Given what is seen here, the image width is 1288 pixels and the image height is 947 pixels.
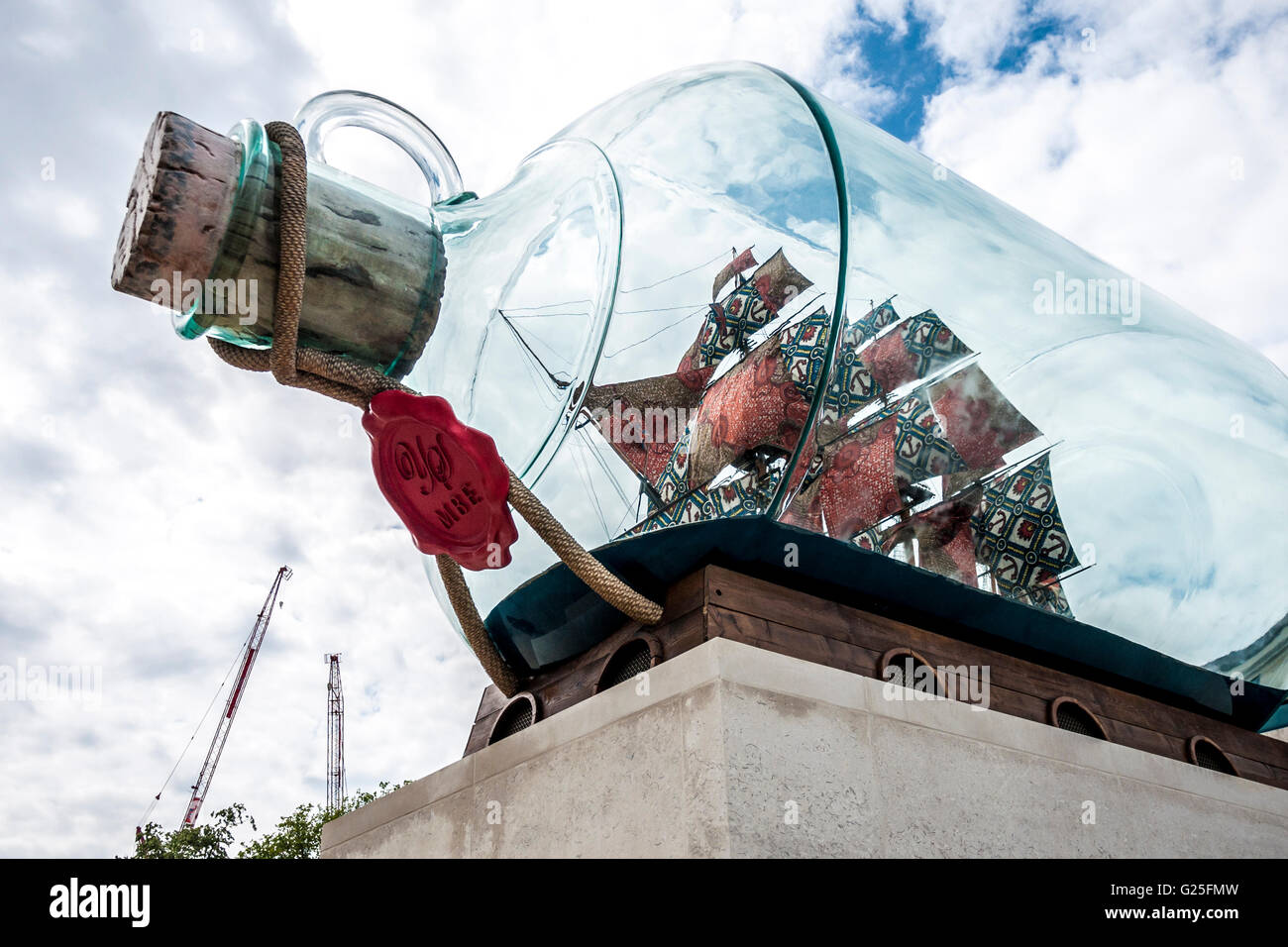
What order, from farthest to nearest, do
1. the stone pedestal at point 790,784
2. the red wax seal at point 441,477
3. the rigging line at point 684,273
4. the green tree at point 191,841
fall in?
the green tree at point 191,841 < the rigging line at point 684,273 < the red wax seal at point 441,477 < the stone pedestal at point 790,784

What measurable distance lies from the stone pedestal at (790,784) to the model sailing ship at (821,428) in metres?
0.38

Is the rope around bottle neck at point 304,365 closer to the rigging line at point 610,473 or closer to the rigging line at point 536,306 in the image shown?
the rigging line at point 610,473

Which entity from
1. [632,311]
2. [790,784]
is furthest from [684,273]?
[790,784]

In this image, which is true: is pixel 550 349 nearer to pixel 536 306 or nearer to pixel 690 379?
pixel 536 306

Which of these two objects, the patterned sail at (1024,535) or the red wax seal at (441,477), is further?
the patterned sail at (1024,535)

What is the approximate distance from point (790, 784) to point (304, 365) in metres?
1.25

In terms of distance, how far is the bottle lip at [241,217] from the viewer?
199 centimetres

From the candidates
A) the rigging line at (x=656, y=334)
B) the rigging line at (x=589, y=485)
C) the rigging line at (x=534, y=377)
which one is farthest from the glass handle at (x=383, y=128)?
the rigging line at (x=589, y=485)

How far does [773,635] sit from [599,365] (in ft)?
2.29

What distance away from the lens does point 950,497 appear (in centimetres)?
244

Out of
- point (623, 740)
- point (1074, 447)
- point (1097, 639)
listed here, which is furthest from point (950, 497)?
point (623, 740)

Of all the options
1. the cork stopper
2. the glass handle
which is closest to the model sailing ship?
the cork stopper

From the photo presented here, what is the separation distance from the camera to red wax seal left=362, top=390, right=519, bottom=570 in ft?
6.93

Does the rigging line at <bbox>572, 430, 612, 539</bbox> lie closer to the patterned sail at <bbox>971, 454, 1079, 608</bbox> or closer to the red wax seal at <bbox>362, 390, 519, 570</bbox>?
the red wax seal at <bbox>362, 390, 519, 570</bbox>
